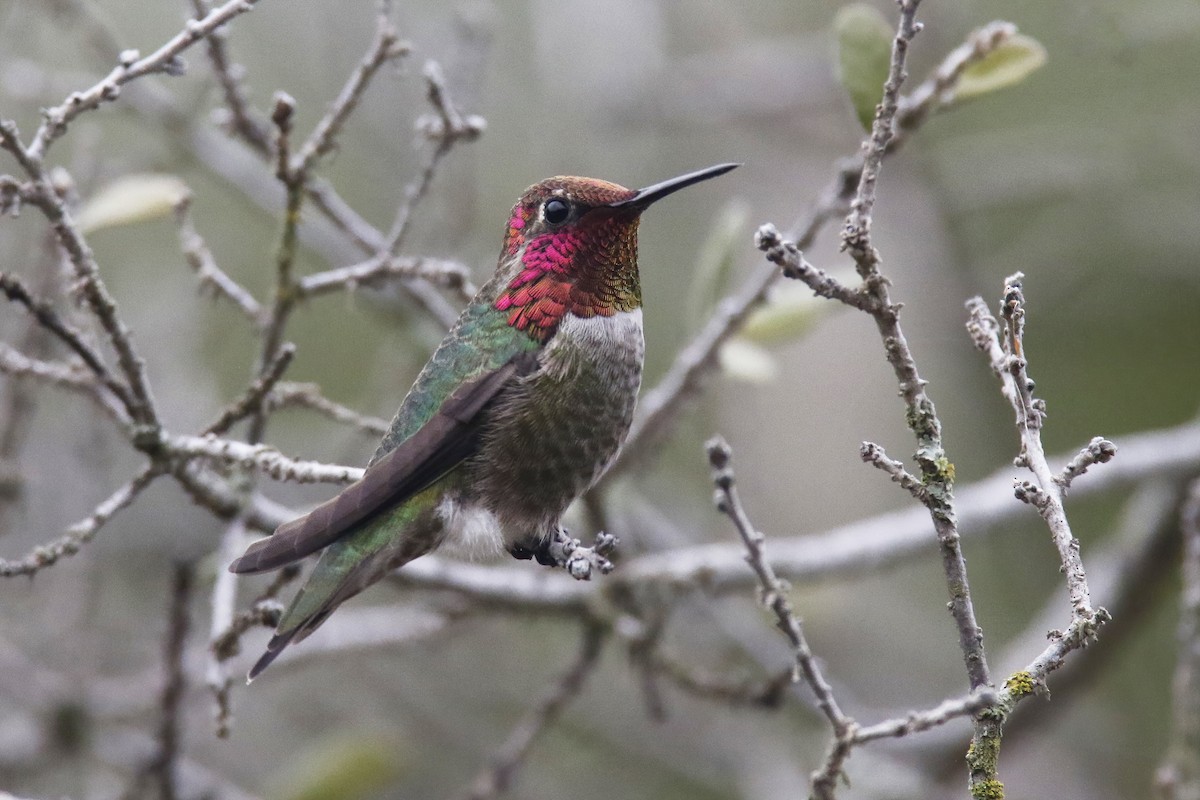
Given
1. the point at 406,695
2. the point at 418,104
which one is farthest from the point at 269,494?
the point at 418,104

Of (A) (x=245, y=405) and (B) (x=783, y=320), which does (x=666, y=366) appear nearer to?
(B) (x=783, y=320)

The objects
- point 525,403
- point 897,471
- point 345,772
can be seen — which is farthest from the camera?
point 345,772

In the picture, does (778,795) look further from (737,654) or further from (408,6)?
(408,6)

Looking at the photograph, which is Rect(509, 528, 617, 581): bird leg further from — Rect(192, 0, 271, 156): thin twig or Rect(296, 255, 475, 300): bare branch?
Rect(192, 0, 271, 156): thin twig

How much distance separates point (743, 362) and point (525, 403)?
0.91 m

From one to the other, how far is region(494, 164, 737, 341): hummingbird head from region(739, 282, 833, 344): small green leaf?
820 millimetres

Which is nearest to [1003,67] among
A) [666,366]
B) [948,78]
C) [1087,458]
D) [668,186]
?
[948,78]

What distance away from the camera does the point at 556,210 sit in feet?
8.24

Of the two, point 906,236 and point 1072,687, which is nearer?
point 1072,687

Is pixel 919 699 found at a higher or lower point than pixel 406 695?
higher

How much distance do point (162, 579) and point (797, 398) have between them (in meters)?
3.45

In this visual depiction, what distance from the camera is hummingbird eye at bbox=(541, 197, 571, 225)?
2.50m

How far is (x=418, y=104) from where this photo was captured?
581 cm

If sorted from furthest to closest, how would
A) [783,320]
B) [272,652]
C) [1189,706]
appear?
[783,320], [1189,706], [272,652]
